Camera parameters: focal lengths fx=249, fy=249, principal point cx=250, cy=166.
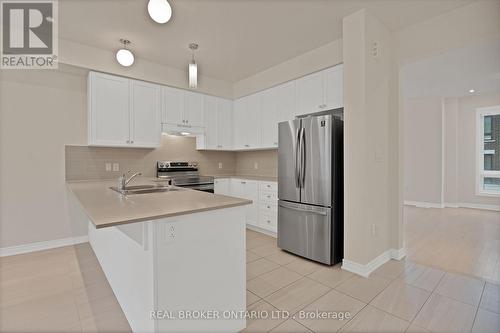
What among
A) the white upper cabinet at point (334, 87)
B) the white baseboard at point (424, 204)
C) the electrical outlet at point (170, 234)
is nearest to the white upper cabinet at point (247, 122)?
→ the white upper cabinet at point (334, 87)

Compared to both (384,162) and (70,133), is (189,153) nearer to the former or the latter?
(70,133)

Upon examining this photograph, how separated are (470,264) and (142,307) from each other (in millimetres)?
3371

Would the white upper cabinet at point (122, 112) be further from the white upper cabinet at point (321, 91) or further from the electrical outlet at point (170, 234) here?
the electrical outlet at point (170, 234)

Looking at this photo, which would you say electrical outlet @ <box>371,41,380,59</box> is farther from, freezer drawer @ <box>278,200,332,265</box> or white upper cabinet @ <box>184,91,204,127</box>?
white upper cabinet @ <box>184,91,204,127</box>

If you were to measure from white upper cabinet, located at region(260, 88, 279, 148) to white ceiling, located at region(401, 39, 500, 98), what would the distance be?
1.78 m

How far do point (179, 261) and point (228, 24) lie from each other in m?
2.53

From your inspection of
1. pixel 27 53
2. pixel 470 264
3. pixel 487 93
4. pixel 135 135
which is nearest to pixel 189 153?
pixel 135 135

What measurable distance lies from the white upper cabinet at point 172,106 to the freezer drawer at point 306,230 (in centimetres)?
221

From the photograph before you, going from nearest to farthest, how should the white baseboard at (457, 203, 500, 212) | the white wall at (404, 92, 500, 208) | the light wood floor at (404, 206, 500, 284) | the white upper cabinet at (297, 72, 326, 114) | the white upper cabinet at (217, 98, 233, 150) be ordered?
the light wood floor at (404, 206, 500, 284) < the white upper cabinet at (297, 72, 326, 114) < the white upper cabinet at (217, 98, 233, 150) < the white baseboard at (457, 203, 500, 212) < the white wall at (404, 92, 500, 208)

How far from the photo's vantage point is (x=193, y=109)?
432 centimetres

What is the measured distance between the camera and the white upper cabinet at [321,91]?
3119 mm

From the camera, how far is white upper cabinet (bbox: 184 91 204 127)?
4.23 metres

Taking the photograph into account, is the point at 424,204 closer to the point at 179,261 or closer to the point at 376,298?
the point at 376,298

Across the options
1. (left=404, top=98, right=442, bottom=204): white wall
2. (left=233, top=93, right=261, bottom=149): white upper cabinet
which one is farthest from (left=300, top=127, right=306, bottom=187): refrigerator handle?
(left=404, top=98, right=442, bottom=204): white wall
